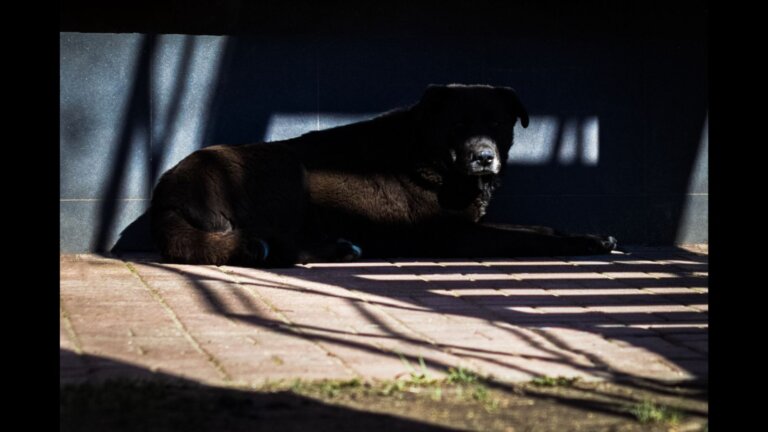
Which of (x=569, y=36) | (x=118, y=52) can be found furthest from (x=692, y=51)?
(x=118, y=52)

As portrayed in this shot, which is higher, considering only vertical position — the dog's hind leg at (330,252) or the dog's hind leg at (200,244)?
the dog's hind leg at (200,244)

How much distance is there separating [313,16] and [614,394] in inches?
189

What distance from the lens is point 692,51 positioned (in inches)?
332

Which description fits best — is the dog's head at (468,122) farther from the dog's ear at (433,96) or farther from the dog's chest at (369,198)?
the dog's chest at (369,198)

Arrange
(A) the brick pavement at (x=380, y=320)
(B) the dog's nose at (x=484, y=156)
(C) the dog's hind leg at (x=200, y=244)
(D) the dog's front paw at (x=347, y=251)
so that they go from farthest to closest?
(B) the dog's nose at (x=484, y=156), (D) the dog's front paw at (x=347, y=251), (C) the dog's hind leg at (x=200, y=244), (A) the brick pavement at (x=380, y=320)

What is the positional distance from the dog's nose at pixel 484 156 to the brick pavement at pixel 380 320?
0.74 meters

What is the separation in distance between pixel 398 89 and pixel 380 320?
3.34 m

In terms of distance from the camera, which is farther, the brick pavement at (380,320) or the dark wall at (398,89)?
the dark wall at (398,89)

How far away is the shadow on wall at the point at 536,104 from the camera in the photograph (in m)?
7.92

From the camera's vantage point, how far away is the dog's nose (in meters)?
7.66

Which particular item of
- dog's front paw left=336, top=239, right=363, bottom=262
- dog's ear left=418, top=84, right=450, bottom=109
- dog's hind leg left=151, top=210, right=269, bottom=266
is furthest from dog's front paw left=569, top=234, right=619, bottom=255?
dog's hind leg left=151, top=210, right=269, bottom=266

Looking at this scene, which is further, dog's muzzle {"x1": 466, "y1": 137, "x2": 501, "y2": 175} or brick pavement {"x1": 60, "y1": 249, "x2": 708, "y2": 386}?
dog's muzzle {"x1": 466, "y1": 137, "x2": 501, "y2": 175}

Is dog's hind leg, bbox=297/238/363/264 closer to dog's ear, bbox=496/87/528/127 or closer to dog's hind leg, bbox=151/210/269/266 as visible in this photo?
dog's hind leg, bbox=151/210/269/266

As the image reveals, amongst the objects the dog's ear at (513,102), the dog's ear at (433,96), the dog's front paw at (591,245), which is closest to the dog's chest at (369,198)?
the dog's ear at (433,96)
